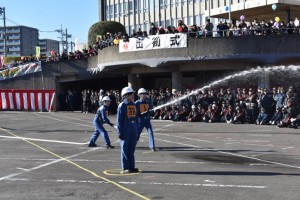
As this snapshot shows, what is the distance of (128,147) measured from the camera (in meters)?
11.6

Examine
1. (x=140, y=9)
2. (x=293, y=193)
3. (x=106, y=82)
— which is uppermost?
(x=140, y=9)

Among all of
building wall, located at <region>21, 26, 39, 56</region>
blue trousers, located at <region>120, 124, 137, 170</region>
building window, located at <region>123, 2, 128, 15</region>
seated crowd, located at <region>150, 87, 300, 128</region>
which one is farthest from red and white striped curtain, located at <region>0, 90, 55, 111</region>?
building wall, located at <region>21, 26, 39, 56</region>

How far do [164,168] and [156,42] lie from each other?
19697 mm

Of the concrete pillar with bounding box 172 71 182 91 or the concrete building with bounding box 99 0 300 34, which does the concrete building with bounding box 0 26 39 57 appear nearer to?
the concrete building with bounding box 99 0 300 34

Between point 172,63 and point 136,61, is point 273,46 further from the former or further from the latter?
point 136,61

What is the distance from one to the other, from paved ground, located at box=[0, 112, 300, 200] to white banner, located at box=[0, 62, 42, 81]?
23269mm

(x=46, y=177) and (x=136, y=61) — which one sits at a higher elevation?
(x=136, y=61)

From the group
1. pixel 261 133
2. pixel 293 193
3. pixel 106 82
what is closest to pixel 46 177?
pixel 293 193

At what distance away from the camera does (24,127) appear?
2652cm

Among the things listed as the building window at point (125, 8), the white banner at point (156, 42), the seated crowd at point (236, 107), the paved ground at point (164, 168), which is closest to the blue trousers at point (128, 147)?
the paved ground at point (164, 168)

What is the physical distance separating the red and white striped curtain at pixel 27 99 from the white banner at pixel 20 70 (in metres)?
3.12

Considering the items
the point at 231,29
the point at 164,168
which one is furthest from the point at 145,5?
the point at 164,168

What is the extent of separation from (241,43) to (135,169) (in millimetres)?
18451

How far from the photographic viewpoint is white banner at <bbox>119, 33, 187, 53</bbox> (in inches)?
1191
